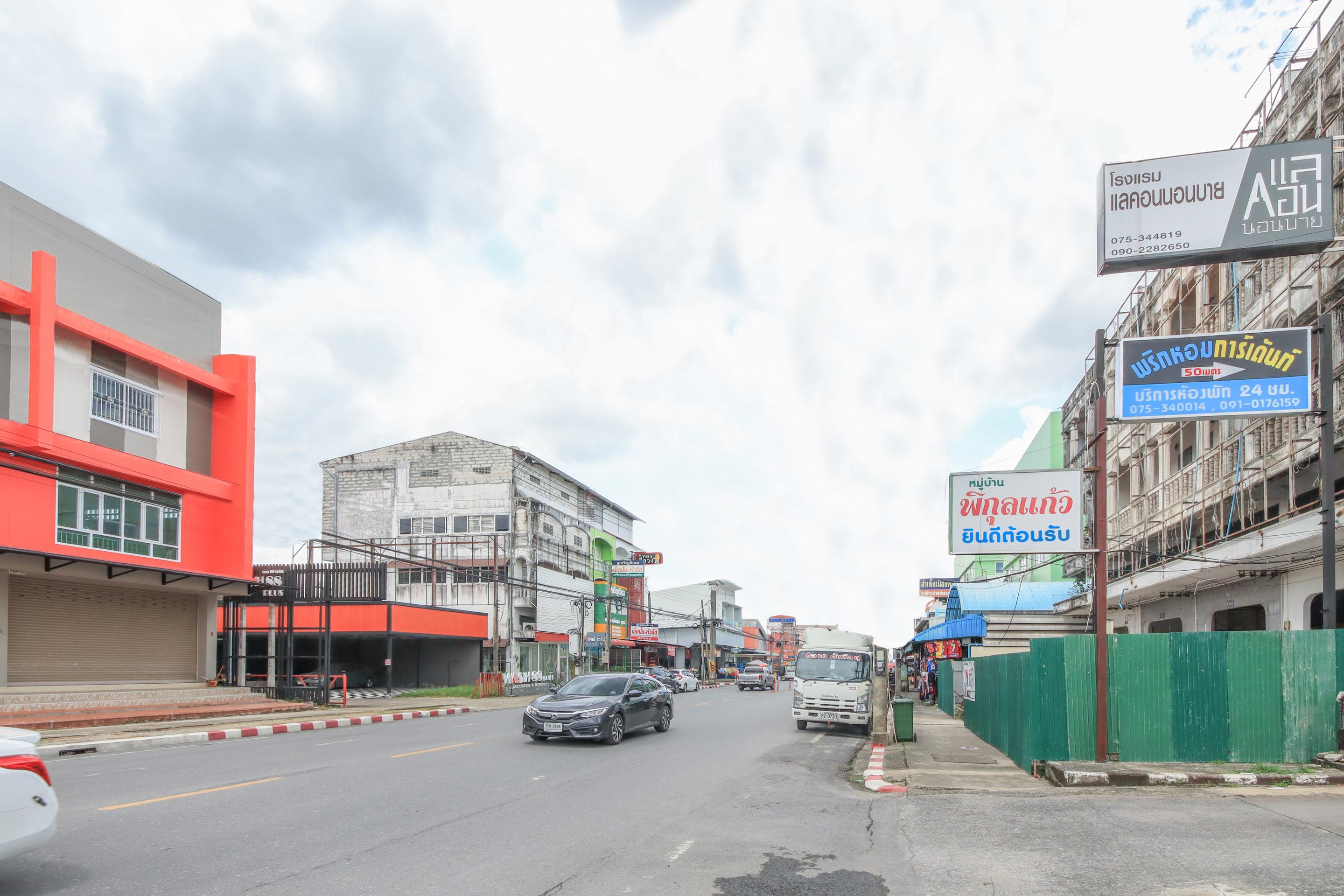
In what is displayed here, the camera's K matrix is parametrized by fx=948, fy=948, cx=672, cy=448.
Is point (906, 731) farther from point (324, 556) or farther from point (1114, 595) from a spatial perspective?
point (324, 556)

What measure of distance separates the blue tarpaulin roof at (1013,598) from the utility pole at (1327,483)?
1767 centimetres

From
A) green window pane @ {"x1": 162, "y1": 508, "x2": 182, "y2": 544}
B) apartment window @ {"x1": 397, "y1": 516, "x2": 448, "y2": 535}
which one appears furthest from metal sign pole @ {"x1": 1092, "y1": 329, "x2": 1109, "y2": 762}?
apartment window @ {"x1": 397, "y1": 516, "x2": 448, "y2": 535}

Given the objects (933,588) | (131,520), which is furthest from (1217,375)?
(933,588)

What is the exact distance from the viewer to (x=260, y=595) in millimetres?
32562

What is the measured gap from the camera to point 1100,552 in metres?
14.1

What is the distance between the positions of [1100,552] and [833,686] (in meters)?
10.8

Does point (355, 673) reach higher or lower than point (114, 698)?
lower

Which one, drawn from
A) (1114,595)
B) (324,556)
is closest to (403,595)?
(324,556)

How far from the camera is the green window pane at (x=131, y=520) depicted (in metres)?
26.5

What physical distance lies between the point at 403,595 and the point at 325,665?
2600 cm

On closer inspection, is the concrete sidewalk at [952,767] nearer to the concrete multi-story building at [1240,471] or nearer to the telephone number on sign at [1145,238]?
the concrete multi-story building at [1240,471]

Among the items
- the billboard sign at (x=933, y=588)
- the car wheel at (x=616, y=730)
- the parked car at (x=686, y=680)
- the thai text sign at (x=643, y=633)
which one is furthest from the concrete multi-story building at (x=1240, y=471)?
the thai text sign at (x=643, y=633)

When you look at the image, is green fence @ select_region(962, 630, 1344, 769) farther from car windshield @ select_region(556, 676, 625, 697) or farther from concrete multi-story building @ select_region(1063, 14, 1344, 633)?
car windshield @ select_region(556, 676, 625, 697)

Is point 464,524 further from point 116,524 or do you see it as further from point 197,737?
point 197,737
